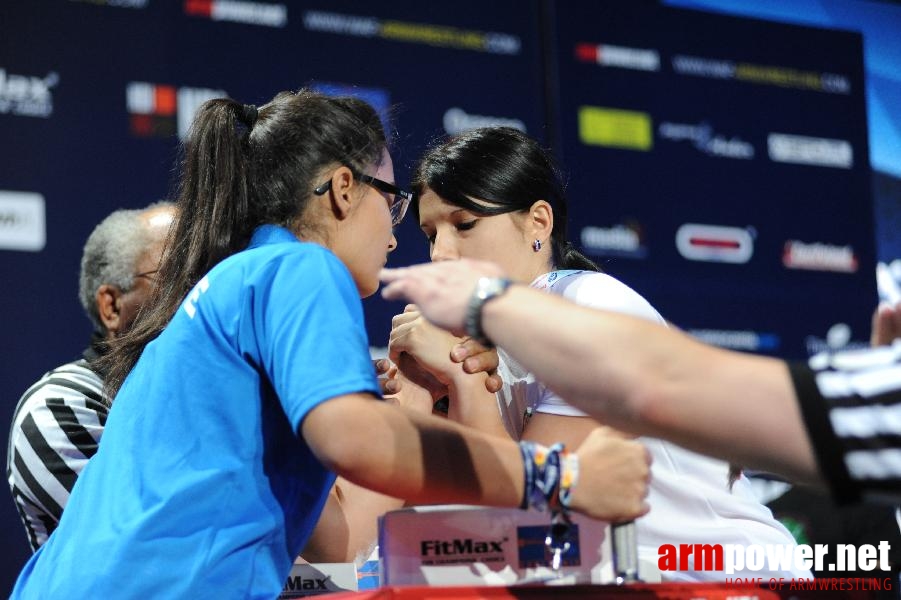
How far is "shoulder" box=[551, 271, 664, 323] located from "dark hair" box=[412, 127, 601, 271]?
0.43m

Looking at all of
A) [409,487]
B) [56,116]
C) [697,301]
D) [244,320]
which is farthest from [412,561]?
[697,301]

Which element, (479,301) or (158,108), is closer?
(479,301)

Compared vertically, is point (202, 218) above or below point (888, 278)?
below

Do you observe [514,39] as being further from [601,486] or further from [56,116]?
[601,486]

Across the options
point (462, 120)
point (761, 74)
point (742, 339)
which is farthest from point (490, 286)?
point (761, 74)

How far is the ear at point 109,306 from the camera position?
295cm

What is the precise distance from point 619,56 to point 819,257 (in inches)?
47.3

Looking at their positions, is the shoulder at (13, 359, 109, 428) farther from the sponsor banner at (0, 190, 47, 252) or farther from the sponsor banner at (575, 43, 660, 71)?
the sponsor banner at (575, 43, 660, 71)

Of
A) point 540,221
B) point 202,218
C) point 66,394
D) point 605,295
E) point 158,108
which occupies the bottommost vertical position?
point 66,394

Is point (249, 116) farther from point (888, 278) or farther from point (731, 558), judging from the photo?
point (888, 278)

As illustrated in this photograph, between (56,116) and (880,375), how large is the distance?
9.80 ft

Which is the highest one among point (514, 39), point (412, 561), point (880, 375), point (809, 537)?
point (514, 39)

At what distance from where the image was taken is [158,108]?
12.0ft

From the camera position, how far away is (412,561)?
140cm
